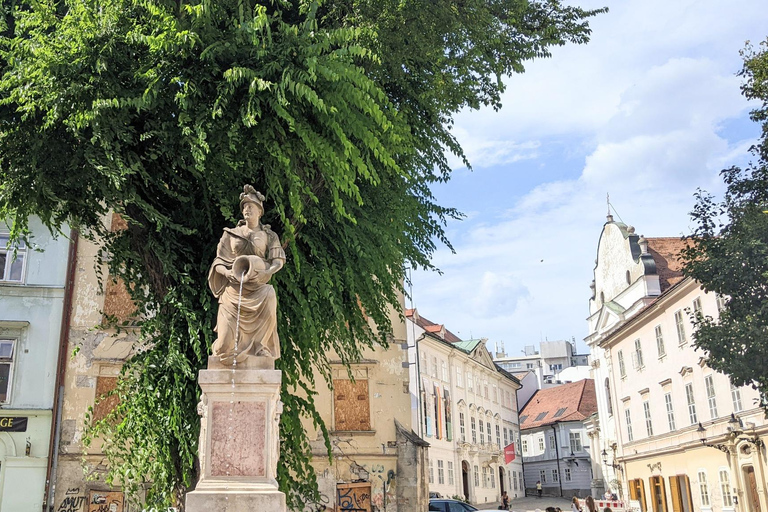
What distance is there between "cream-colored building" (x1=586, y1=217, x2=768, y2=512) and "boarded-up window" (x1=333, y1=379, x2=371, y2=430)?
10720mm

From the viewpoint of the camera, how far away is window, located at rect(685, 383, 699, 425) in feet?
96.2

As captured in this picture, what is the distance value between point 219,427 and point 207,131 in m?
4.00

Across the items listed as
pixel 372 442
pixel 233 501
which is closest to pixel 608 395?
pixel 372 442

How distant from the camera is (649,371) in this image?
113ft

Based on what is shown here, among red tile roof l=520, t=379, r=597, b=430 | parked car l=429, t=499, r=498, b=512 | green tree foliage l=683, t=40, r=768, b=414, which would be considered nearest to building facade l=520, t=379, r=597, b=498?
red tile roof l=520, t=379, r=597, b=430

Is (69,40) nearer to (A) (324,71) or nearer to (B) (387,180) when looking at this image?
(A) (324,71)

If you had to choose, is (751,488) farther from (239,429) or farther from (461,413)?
(239,429)

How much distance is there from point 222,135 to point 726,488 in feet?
79.3

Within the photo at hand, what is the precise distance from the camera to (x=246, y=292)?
8227 millimetres

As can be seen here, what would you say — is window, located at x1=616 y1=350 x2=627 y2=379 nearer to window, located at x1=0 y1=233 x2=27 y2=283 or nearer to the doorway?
the doorway

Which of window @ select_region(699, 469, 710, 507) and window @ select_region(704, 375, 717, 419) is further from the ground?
window @ select_region(704, 375, 717, 419)

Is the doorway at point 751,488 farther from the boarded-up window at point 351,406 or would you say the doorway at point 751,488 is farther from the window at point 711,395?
the boarded-up window at point 351,406

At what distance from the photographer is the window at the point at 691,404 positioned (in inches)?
1155

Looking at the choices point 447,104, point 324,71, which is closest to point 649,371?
point 447,104
